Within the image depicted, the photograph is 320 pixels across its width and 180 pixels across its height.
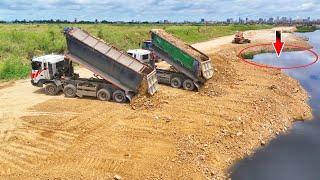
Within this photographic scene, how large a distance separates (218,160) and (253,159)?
189 cm

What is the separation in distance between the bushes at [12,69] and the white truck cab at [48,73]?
25.7 ft

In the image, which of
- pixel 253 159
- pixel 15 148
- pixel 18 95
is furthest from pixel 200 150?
pixel 18 95

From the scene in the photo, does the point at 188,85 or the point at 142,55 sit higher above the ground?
the point at 142,55

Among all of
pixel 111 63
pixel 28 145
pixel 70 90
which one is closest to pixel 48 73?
pixel 70 90

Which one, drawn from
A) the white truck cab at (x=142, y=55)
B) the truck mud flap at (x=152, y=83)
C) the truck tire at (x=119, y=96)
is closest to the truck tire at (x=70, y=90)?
the truck tire at (x=119, y=96)

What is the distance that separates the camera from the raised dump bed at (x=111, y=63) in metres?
23.3

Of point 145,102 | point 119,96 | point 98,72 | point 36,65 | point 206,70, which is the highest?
point 36,65

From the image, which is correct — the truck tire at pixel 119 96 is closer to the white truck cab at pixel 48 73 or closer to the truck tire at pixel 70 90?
the truck tire at pixel 70 90

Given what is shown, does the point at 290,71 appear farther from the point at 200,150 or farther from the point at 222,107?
the point at 200,150

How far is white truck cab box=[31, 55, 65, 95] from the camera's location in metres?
25.5

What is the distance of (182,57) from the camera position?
90.7 ft

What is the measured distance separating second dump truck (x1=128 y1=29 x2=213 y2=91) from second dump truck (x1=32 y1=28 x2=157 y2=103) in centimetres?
379

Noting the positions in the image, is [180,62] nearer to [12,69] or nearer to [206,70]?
[206,70]

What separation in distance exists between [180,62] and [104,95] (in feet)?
19.6
